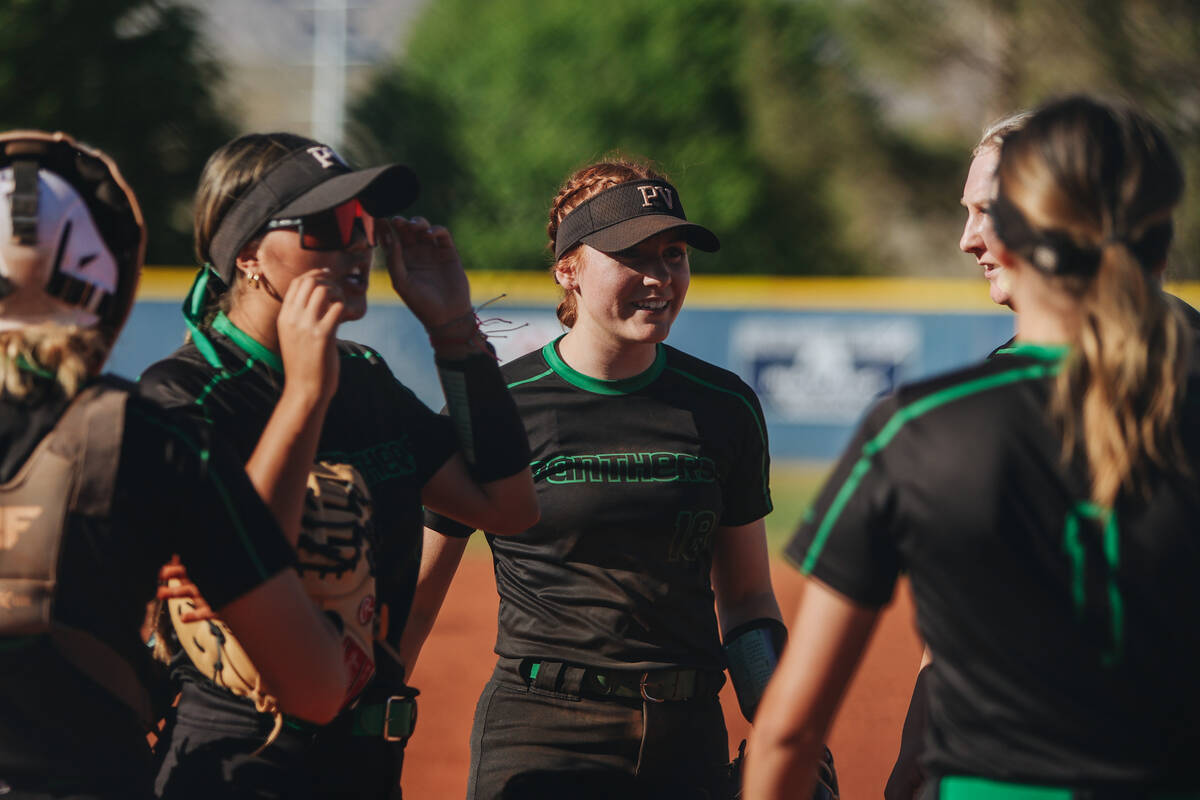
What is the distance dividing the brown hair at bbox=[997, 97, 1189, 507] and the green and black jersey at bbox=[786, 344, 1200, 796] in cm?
4

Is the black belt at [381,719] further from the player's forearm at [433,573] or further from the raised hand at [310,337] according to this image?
the player's forearm at [433,573]

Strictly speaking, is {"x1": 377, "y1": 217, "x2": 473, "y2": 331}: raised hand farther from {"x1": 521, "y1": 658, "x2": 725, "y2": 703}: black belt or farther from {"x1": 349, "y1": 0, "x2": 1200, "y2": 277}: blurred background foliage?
{"x1": 349, "y1": 0, "x2": 1200, "y2": 277}: blurred background foliage

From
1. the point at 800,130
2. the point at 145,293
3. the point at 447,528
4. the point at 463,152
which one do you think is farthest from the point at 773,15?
the point at 447,528

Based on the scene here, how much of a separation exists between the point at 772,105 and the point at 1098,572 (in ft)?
118

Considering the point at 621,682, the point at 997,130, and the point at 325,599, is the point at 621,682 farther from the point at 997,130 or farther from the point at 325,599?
the point at 997,130

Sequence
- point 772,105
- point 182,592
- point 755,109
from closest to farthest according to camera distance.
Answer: point 182,592
point 772,105
point 755,109

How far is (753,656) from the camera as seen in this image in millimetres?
3543

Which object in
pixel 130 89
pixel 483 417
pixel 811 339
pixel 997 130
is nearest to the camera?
pixel 483 417

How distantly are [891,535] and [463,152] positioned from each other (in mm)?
34921

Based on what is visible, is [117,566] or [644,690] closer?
[117,566]

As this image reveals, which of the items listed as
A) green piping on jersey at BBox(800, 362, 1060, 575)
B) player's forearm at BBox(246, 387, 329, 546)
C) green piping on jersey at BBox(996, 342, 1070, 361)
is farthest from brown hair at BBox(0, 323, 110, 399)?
green piping on jersey at BBox(996, 342, 1070, 361)

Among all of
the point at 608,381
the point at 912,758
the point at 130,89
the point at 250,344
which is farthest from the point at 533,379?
the point at 130,89

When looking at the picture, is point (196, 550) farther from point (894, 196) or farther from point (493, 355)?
point (894, 196)

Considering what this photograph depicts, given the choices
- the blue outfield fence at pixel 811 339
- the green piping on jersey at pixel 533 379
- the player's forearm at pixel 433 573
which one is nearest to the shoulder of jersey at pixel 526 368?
the green piping on jersey at pixel 533 379
